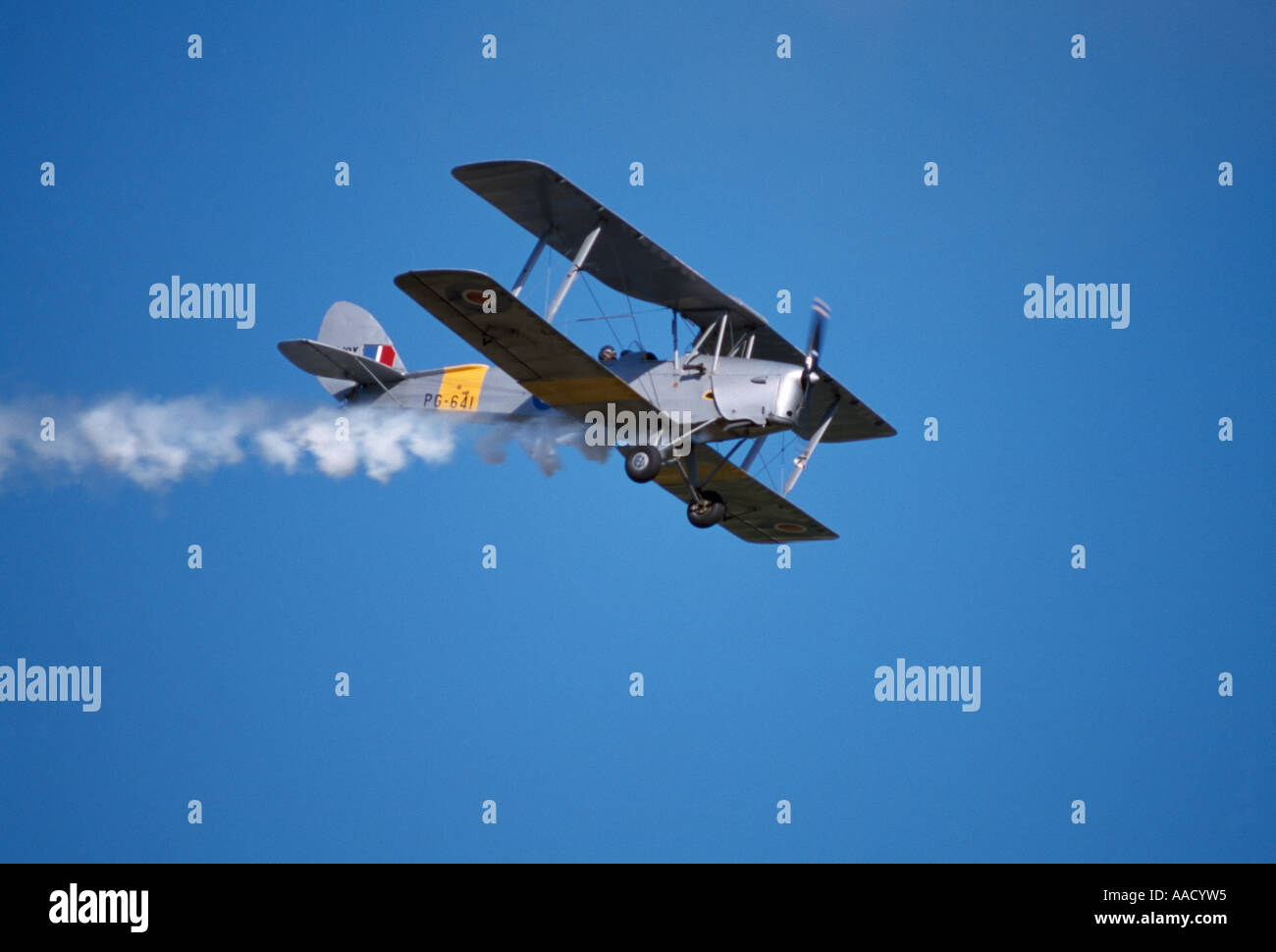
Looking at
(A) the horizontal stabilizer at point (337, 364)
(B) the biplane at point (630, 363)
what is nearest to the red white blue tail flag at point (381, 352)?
(A) the horizontal stabilizer at point (337, 364)

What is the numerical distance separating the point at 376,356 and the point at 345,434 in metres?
1.32

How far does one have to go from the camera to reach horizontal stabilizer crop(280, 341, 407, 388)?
2145cm

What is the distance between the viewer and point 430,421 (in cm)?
2245

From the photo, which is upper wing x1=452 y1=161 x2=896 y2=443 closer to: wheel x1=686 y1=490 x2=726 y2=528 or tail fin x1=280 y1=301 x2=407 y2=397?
wheel x1=686 y1=490 x2=726 y2=528

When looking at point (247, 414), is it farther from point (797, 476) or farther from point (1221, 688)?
point (1221, 688)

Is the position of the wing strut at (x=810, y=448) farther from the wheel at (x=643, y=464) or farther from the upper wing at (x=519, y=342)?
the upper wing at (x=519, y=342)

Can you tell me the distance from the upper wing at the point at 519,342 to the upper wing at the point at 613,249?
5.31 ft

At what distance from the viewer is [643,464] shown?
19.6 meters

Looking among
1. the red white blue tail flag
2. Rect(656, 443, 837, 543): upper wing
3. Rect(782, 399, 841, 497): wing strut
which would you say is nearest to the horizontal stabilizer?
the red white blue tail flag

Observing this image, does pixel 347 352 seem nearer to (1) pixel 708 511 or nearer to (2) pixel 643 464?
(2) pixel 643 464

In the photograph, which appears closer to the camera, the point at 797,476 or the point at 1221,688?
the point at 797,476

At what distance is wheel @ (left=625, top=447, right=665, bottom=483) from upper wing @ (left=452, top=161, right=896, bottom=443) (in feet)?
6.55
